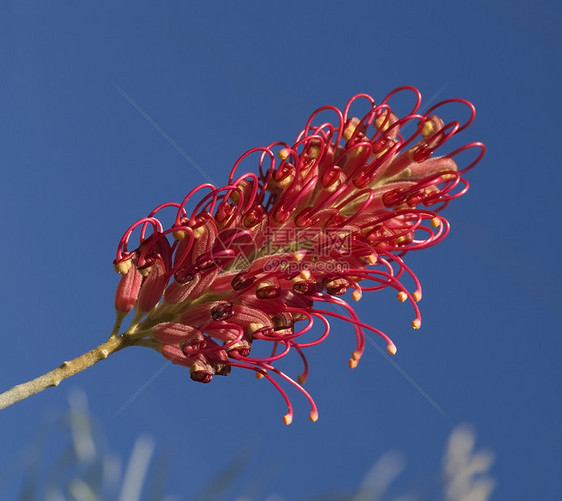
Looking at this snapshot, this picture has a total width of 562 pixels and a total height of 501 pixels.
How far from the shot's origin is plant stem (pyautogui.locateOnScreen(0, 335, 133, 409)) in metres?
1.42

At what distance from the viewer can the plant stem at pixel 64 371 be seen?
1.42m

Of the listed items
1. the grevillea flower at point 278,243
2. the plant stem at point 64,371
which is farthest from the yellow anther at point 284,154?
the plant stem at point 64,371

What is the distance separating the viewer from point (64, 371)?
4.95ft

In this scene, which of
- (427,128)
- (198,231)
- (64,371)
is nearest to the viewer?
(64,371)

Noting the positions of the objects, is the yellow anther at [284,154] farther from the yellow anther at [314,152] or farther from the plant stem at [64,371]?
the plant stem at [64,371]

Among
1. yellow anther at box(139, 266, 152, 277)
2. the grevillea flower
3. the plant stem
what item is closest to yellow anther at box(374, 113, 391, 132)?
the grevillea flower

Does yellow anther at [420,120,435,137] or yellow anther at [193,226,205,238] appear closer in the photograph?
yellow anther at [193,226,205,238]

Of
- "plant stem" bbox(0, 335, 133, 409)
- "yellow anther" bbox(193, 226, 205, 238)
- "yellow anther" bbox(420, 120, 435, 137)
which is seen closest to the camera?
"plant stem" bbox(0, 335, 133, 409)

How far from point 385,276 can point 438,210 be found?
24 centimetres

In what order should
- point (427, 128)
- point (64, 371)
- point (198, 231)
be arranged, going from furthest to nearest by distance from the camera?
point (427, 128) → point (198, 231) → point (64, 371)

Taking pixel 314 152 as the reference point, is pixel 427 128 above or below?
below

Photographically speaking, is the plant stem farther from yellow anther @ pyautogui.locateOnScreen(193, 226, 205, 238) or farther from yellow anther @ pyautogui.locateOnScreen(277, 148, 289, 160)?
yellow anther @ pyautogui.locateOnScreen(277, 148, 289, 160)

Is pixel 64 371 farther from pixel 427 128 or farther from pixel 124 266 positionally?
pixel 427 128

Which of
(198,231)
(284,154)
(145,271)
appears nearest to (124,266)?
(145,271)
